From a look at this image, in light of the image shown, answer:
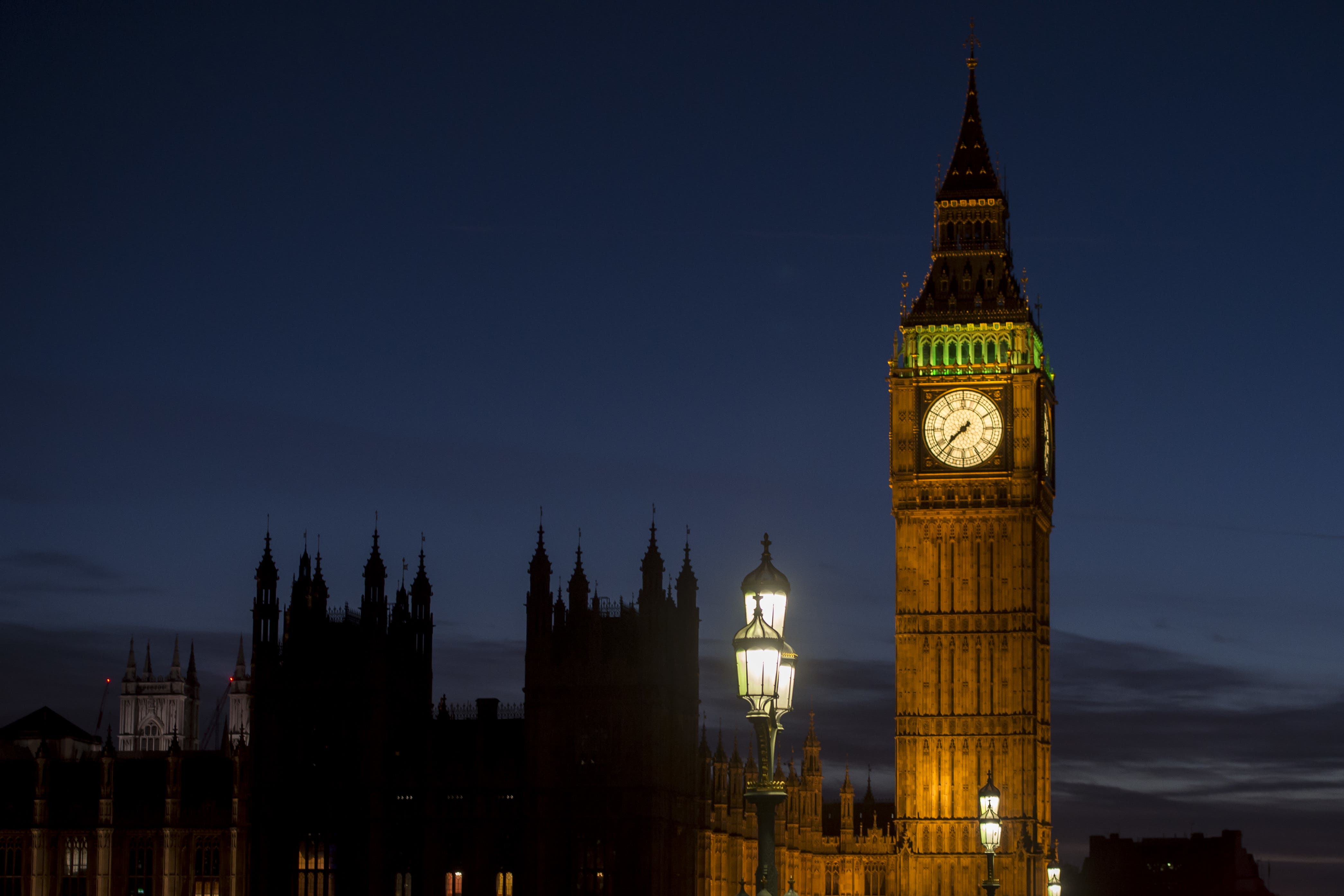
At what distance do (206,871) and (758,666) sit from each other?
5488 cm

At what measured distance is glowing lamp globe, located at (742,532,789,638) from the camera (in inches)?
1015

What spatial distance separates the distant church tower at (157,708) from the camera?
18225 cm

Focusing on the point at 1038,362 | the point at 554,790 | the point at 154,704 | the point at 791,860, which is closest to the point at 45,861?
the point at 554,790

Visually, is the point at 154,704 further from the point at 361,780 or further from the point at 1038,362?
the point at 361,780

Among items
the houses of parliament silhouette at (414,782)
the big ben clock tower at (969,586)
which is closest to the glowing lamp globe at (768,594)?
the houses of parliament silhouette at (414,782)

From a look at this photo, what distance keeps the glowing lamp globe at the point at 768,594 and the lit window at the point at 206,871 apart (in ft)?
176

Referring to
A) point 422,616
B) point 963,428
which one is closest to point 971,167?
point 963,428

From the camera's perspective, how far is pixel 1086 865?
576ft

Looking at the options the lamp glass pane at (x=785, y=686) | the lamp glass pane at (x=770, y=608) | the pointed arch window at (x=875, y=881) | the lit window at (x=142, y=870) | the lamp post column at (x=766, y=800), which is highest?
the lamp glass pane at (x=770, y=608)

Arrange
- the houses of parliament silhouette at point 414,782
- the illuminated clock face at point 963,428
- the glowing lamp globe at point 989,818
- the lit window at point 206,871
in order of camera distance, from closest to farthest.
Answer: the glowing lamp globe at point 989,818 → the houses of parliament silhouette at point 414,782 → the lit window at point 206,871 → the illuminated clock face at point 963,428

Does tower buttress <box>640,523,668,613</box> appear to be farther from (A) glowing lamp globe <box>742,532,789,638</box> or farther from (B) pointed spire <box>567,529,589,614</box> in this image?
(A) glowing lamp globe <box>742,532,789,638</box>

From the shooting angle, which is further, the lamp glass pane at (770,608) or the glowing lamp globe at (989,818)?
the glowing lamp globe at (989,818)

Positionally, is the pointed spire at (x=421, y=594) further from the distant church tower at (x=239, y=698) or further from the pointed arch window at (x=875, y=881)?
the distant church tower at (x=239, y=698)

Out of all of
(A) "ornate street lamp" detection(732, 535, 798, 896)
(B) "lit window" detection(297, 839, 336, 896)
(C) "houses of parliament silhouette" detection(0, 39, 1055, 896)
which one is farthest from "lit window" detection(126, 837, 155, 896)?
(A) "ornate street lamp" detection(732, 535, 798, 896)
